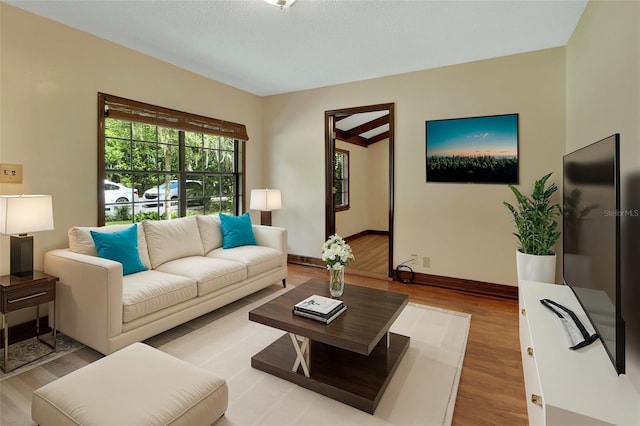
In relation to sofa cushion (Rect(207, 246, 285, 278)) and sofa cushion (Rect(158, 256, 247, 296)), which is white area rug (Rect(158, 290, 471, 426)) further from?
sofa cushion (Rect(207, 246, 285, 278))

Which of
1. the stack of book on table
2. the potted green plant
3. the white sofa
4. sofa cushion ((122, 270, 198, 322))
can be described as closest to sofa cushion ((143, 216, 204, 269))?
the white sofa

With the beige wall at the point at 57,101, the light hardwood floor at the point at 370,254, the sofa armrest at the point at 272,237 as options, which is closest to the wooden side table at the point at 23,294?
the beige wall at the point at 57,101

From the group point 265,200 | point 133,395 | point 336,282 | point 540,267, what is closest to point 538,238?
point 540,267

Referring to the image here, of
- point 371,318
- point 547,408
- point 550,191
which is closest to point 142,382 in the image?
point 371,318

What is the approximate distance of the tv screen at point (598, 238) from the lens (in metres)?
1.29

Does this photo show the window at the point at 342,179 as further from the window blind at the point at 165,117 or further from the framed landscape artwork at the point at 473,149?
the framed landscape artwork at the point at 473,149

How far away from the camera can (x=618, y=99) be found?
6.24ft

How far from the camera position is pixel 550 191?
3211mm

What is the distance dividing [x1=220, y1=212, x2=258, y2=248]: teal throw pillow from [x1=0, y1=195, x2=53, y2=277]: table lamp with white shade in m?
1.69

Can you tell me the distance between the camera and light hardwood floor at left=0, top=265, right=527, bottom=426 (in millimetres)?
1826

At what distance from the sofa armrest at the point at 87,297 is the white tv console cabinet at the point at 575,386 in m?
2.49

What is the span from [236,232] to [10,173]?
2034 millimetres

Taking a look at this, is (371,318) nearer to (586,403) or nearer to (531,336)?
(531,336)

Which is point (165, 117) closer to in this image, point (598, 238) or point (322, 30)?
point (322, 30)
